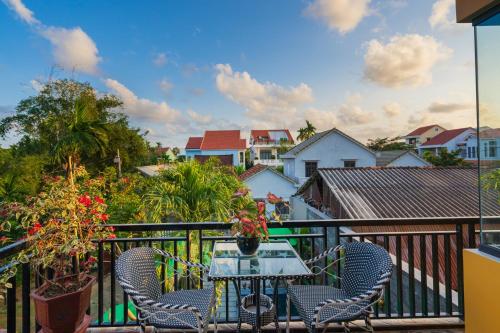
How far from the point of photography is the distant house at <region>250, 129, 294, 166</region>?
37.9m

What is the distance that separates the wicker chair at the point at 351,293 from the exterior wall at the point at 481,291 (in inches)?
23.5

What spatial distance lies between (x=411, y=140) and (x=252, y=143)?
86.7ft

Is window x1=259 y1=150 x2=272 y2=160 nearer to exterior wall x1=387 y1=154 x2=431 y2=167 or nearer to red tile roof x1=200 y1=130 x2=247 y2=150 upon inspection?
red tile roof x1=200 y1=130 x2=247 y2=150

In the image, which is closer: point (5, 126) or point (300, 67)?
point (300, 67)

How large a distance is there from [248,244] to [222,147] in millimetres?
32567

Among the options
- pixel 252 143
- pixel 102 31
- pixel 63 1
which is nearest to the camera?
pixel 63 1

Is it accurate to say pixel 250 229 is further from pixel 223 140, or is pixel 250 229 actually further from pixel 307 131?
pixel 307 131

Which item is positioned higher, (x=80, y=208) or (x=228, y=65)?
(x=228, y=65)

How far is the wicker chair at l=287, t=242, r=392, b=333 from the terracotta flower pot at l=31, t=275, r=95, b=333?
149 cm

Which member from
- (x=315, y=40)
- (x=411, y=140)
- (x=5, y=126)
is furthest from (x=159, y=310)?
(x=411, y=140)

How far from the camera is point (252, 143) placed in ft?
134

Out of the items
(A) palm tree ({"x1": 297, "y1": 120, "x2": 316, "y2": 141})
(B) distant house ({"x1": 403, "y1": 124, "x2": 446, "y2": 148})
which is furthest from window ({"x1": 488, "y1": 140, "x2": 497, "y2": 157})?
(B) distant house ({"x1": 403, "y1": 124, "x2": 446, "y2": 148})

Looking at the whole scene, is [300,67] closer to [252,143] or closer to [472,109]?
[472,109]

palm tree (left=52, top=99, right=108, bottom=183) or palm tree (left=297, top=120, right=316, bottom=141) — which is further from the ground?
palm tree (left=297, top=120, right=316, bottom=141)
